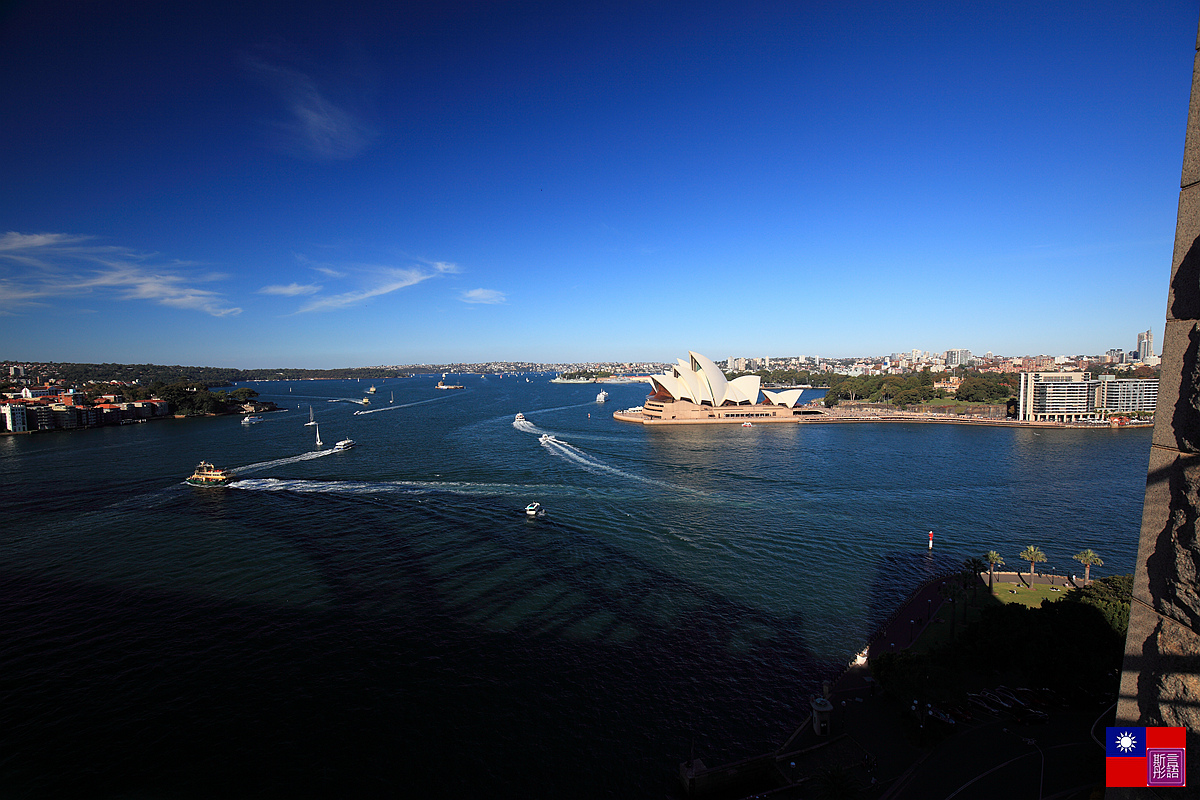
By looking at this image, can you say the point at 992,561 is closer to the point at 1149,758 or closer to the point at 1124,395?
the point at 1149,758

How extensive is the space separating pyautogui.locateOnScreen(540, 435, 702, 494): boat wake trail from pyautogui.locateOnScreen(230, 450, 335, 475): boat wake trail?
47.4 ft

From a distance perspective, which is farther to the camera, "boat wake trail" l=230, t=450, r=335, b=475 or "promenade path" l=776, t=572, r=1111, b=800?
"boat wake trail" l=230, t=450, r=335, b=475

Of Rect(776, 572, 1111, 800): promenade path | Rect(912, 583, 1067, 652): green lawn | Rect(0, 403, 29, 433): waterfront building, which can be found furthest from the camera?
Rect(0, 403, 29, 433): waterfront building

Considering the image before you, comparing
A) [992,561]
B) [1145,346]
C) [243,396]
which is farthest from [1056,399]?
[1145,346]

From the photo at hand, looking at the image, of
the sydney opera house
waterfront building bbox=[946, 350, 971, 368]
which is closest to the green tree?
the sydney opera house

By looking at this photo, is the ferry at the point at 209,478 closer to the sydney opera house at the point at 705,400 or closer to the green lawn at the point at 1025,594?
the green lawn at the point at 1025,594

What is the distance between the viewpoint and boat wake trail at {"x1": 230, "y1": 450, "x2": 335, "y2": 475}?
2821 cm

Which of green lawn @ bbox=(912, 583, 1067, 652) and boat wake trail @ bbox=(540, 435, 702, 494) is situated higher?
boat wake trail @ bbox=(540, 435, 702, 494)

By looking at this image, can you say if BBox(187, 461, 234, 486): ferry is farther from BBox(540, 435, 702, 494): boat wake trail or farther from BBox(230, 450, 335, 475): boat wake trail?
BBox(540, 435, 702, 494): boat wake trail

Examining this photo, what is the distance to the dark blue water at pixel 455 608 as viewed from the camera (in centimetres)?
854

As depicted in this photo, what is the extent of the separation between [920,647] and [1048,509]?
15.4 metres

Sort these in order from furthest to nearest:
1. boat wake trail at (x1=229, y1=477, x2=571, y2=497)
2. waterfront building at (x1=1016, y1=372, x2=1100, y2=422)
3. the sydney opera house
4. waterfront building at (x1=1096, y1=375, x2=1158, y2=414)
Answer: waterfront building at (x1=1096, y1=375, x2=1158, y2=414) → the sydney opera house → waterfront building at (x1=1016, y1=372, x2=1100, y2=422) → boat wake trail at (x1=229, y1=477, x2=571, y2=497)

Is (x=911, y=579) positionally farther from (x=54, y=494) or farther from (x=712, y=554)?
(x=54, y=494)

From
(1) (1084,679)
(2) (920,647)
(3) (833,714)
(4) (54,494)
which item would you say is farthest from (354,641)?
(4) (54,494)
